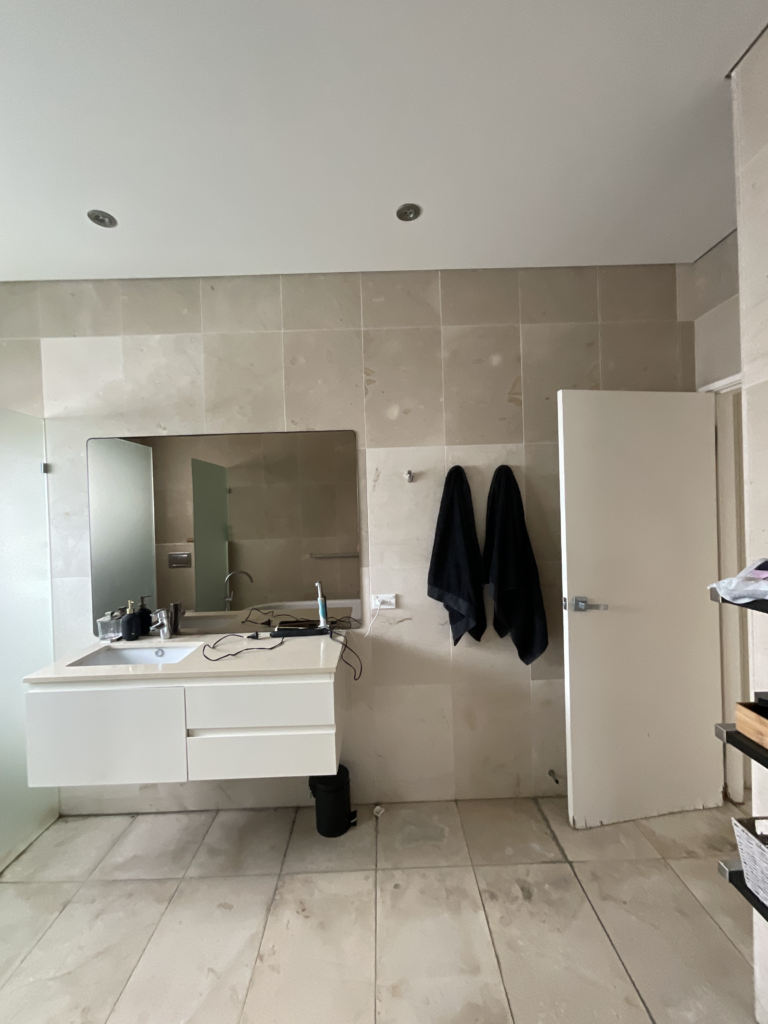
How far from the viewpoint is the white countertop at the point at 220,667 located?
5.56ft

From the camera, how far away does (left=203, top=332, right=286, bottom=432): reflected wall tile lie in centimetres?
222

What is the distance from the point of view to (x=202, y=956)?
4.86 ft

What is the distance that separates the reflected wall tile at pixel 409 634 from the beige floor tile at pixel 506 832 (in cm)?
61

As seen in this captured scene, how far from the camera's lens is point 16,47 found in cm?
110

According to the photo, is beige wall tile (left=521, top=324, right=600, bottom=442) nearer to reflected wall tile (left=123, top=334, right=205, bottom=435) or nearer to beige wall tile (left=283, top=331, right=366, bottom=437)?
beige wall tile (left=283, top=331, right=366, bottom=437)

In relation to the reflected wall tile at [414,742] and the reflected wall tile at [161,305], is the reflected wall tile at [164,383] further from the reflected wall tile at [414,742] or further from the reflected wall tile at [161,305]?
the reflected wall tile at [414,742]

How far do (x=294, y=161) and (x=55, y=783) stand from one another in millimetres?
2343

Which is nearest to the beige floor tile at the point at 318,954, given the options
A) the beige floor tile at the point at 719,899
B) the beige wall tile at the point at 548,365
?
the beige floor tile at the point at 719,899

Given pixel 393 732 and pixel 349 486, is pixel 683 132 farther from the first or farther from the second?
pixel 393 732

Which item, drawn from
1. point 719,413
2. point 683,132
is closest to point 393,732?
point 719,413

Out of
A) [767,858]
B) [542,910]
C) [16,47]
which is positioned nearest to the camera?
[767,858]

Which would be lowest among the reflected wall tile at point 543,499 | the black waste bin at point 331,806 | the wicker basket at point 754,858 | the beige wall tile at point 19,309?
the black waste bin at point 331,806

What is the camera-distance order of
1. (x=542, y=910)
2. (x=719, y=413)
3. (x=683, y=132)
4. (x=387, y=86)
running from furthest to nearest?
1. (x=719, y=413)
2. (x=542, y=910)
3. (x=683, y=132)
4. (x=387, y=86)

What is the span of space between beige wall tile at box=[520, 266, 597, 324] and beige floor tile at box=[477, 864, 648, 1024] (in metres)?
2.39
